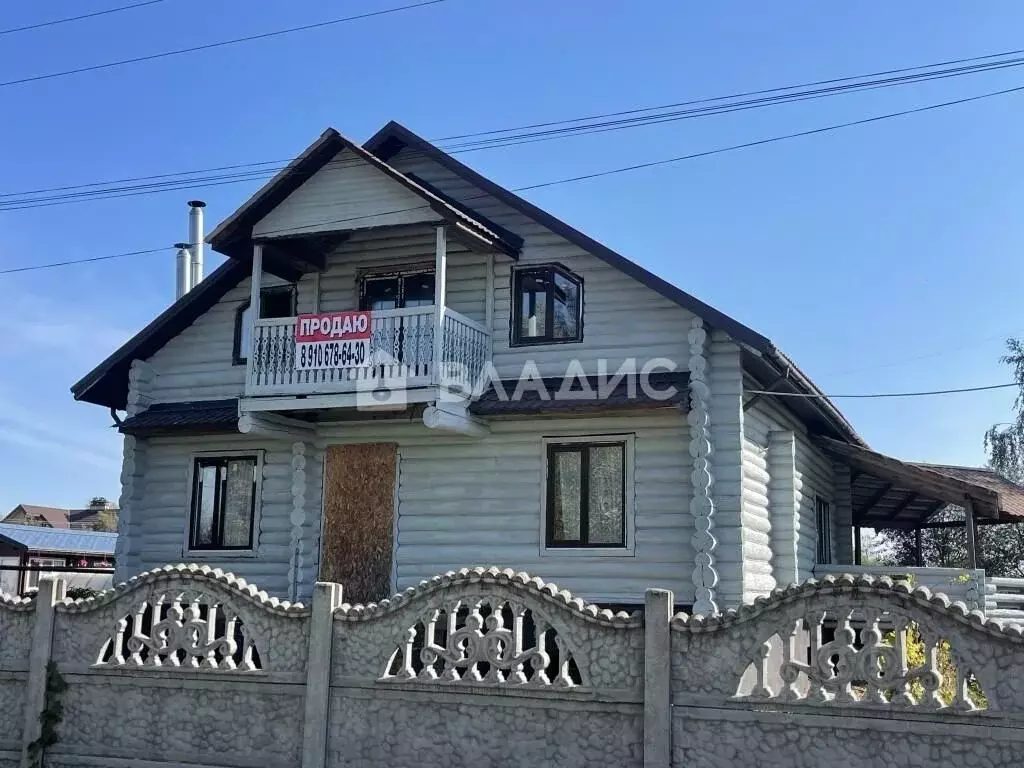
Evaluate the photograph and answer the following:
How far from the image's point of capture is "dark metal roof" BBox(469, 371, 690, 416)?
14.7 meters

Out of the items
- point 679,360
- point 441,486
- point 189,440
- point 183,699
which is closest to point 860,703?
point 183,699

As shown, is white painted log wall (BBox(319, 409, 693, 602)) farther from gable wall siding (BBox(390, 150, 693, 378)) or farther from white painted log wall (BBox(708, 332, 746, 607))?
gable wall siding (BBox(390, 150, 693, 378))

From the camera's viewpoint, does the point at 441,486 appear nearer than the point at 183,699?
No

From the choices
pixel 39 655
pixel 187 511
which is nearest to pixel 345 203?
pixel 187 511

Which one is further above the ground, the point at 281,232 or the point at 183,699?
the point at 281,232

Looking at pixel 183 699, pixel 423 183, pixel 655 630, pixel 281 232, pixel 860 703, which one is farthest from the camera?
pixel 423 183

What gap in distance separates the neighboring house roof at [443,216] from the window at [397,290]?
1.26 m

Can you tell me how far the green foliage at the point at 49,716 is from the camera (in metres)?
9.84

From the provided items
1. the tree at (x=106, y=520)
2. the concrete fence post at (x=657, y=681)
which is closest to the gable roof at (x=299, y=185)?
the concrete fence post at (x=657, y=681)

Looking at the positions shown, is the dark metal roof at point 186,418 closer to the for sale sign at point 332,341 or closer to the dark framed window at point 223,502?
the dark framed window at point 223,502

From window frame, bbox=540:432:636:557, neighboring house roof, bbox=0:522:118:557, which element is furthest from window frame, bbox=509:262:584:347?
neighboring house roof, bbox=0:522:118:557

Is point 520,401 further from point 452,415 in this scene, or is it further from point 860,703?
point 860,703

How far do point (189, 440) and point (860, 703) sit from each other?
13.2 m

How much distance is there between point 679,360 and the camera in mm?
15062
